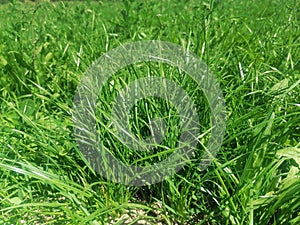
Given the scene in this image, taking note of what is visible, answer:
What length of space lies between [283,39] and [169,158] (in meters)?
1.15

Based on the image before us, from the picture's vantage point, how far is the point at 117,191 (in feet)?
3.16

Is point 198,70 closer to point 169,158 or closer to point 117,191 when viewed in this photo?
point 169,158

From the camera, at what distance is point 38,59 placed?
6.20ft

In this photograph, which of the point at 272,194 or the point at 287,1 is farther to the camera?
the point at 287,1

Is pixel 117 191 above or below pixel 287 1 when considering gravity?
below

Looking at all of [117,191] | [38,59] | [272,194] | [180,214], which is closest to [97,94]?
[117,191]

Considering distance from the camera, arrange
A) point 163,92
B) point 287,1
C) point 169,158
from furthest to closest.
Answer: point 287,1, point 163,92, point 169,158

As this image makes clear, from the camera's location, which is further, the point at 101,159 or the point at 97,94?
the point at 97,94

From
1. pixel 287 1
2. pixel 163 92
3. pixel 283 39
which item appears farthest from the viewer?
pixel 287 1

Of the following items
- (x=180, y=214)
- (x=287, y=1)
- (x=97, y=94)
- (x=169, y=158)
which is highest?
(x=287, y=1)

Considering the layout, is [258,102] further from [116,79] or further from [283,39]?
[283,39]

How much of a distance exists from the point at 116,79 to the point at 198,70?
0.27 metres

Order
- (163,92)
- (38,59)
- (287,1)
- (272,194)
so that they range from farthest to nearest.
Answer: (287,1), (38,59), (163,92), (272,194)

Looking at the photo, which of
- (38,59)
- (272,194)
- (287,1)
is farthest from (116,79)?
(287,1)
